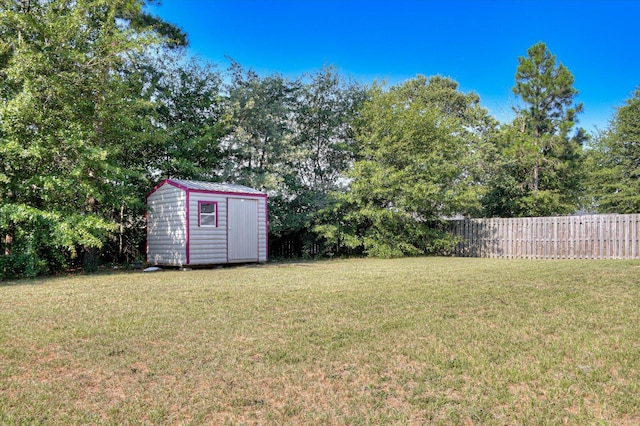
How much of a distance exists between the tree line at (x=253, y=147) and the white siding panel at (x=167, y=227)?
0.64 meters

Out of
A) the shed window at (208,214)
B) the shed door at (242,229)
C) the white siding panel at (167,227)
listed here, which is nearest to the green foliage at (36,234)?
the white siding panel at (167,227)

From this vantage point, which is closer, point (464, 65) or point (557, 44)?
point (557, 44)

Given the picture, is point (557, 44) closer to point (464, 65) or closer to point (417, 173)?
point (464, 65)

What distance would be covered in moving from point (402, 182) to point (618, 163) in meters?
11.3

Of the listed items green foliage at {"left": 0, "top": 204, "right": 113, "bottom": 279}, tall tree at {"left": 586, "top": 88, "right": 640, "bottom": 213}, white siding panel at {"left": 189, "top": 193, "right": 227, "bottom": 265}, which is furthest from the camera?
tall tree at {"left": 586, "top": 88, "right": 640, "bottom": 213}

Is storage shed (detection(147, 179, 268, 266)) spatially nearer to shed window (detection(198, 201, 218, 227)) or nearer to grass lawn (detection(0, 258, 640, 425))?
shed window (detection(198, 201, 218, 227))

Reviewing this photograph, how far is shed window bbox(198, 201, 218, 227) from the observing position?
441 inches

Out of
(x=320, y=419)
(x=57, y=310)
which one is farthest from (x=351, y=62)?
(x=320, y=419)

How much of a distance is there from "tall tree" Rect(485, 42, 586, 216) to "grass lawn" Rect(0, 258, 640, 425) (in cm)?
1279

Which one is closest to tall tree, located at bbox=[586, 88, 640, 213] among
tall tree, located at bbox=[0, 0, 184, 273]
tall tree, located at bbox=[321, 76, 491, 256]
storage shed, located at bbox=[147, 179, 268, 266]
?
tall tree, located at bbox=[321, 76, 491, 256]

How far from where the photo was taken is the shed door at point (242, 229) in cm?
1170

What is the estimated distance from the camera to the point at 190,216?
1091 centimetres

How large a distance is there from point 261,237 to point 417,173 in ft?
19.6

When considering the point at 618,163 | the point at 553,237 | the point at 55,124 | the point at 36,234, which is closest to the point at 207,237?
the point at 36,234
